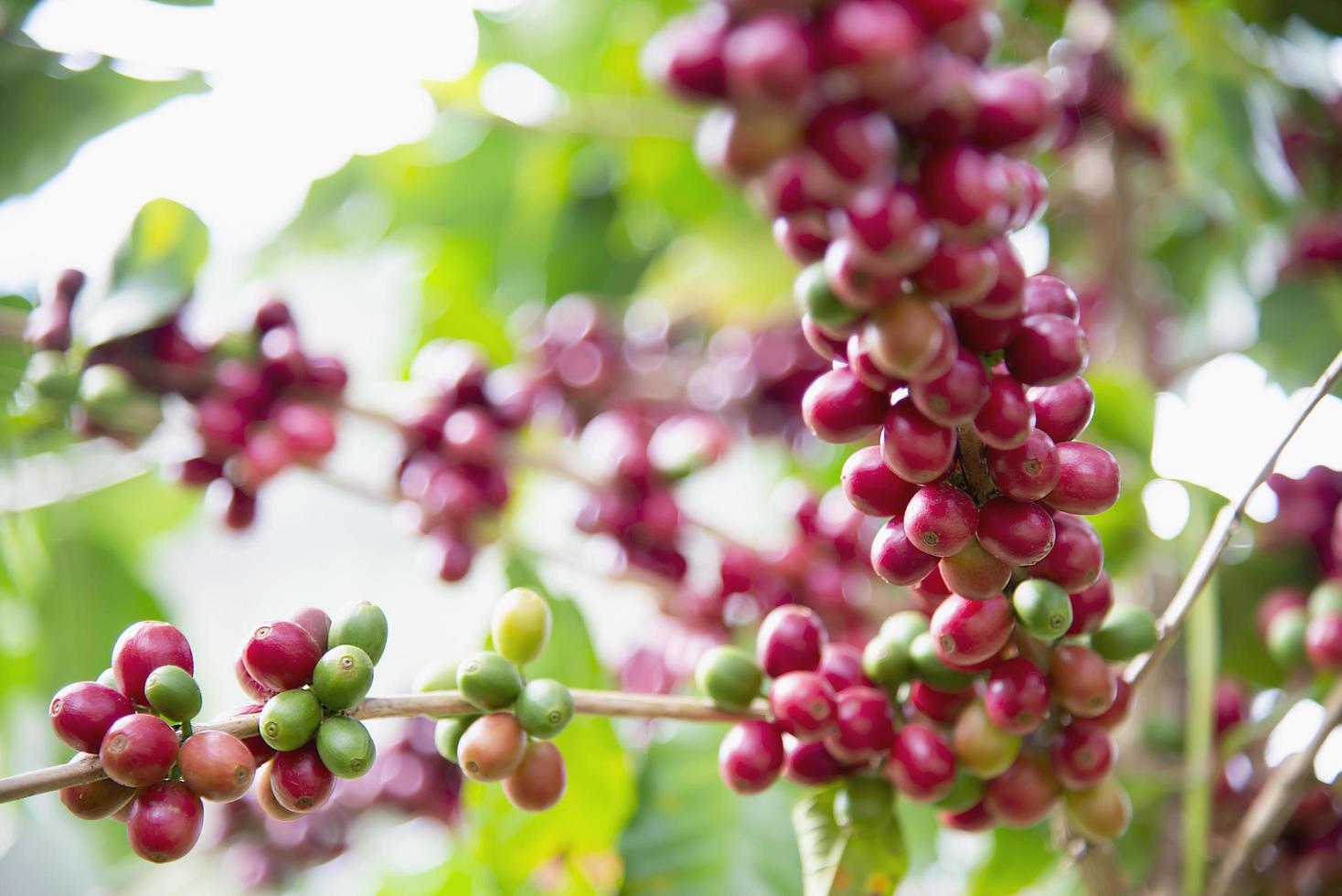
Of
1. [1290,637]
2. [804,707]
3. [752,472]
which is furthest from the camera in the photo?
[752,472]

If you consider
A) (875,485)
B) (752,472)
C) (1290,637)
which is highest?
(875,485)

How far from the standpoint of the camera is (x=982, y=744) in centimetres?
44

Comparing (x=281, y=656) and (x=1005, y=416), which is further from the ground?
(x=1005, y=416)

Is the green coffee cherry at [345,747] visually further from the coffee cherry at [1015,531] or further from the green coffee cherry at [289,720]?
the coffee cherry at [1015,531]

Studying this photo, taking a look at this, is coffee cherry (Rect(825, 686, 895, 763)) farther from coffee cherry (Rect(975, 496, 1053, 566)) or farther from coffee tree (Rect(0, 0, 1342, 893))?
coffee cherry (Rect(975, 496, 1053, 566))

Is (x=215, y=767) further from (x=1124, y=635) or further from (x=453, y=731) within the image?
(x=1124, y=635)

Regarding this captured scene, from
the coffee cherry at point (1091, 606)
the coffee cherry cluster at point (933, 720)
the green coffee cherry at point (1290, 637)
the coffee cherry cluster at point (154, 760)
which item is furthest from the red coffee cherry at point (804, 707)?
the green coffee cherry at point (1290, 637)

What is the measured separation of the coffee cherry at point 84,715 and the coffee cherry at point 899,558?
11.0 inches

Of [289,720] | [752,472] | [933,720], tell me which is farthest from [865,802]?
[752,472]

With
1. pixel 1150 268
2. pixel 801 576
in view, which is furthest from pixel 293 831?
pixel 1150 268

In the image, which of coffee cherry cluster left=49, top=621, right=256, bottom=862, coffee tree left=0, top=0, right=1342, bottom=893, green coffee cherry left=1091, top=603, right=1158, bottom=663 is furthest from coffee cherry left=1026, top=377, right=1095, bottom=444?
coffee cherry cluster left=49, top=621, right=256, bottom=862

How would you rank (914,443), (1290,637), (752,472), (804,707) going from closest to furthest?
(914,443) → (804,707) → (1290,637) → (752,472)

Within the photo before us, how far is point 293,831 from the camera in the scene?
98 cm

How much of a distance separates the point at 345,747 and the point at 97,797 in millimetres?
88
